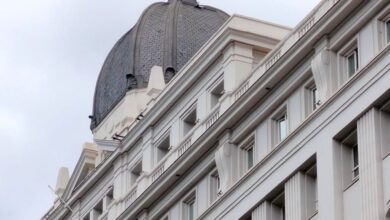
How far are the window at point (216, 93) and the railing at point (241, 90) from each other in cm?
212

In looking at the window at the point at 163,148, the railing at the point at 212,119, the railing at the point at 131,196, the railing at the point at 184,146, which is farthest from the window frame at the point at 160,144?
the railing at the point at 212,119

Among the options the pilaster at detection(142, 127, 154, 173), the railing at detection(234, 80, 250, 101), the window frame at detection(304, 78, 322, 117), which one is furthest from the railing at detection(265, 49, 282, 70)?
the pilaster at detection(142, 127, 154, 173)

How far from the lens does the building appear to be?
5769cm

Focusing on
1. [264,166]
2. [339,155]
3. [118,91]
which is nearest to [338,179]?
[339,155]

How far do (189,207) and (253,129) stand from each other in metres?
5.54

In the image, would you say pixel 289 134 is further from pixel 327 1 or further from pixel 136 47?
pixel 136 47

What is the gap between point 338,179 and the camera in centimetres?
5809

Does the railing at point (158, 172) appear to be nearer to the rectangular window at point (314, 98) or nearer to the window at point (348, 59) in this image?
the rectangular window at point (314, 98)

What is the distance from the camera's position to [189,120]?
232 feet

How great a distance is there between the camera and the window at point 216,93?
68.6m

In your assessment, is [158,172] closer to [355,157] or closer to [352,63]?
[352,63]

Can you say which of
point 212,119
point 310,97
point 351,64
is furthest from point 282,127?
point 212,119

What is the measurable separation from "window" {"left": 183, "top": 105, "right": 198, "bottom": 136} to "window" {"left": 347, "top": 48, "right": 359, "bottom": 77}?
1157 cm

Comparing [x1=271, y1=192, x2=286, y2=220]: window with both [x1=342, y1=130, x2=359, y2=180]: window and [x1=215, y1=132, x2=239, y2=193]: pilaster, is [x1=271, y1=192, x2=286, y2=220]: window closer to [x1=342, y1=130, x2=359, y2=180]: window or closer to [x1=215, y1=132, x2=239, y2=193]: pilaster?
[x1=215, y1=132, x2=239, y2=193]: pilaster
